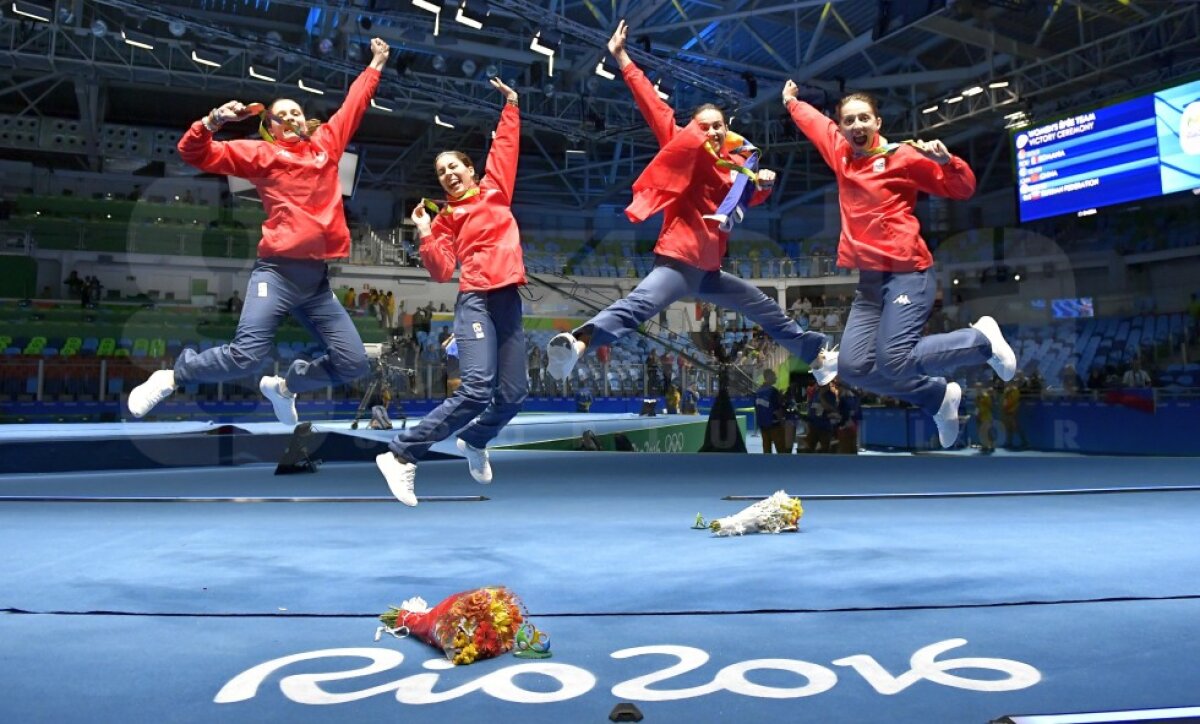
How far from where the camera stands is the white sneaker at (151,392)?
450 centimetres

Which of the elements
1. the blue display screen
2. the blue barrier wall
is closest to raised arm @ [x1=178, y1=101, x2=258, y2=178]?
the blue barrier wall

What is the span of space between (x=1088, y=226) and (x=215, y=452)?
21651 mm

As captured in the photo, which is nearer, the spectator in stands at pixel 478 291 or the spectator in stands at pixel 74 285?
the spectator in stands at pixel 478 291

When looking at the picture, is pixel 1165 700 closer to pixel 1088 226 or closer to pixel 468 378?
pixel 468 378

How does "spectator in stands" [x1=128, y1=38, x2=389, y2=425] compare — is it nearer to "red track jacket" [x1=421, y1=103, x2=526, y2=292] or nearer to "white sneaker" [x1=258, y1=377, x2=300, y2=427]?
"white sneaker" [x1=258, y1=377, x2=300, y2=427]

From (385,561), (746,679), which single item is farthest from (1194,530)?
(385,561)

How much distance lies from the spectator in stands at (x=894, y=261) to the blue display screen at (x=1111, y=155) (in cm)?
1227

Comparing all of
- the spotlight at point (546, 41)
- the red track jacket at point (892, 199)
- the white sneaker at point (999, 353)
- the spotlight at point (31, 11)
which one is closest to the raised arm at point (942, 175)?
the red track jacket at point (892, 199)

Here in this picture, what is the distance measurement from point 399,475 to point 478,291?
39.0 inches

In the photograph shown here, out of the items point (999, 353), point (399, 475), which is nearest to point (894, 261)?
point (999, 353)

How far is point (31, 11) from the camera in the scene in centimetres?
1709

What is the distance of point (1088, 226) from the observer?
78.2 ft

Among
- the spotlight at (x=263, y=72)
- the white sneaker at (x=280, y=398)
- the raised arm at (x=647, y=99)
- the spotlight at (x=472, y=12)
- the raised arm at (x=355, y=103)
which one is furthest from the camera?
the spotlight at (x=263, y=72)

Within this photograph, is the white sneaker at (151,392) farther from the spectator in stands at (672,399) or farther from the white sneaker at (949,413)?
the spectator in stands at (672,399)
